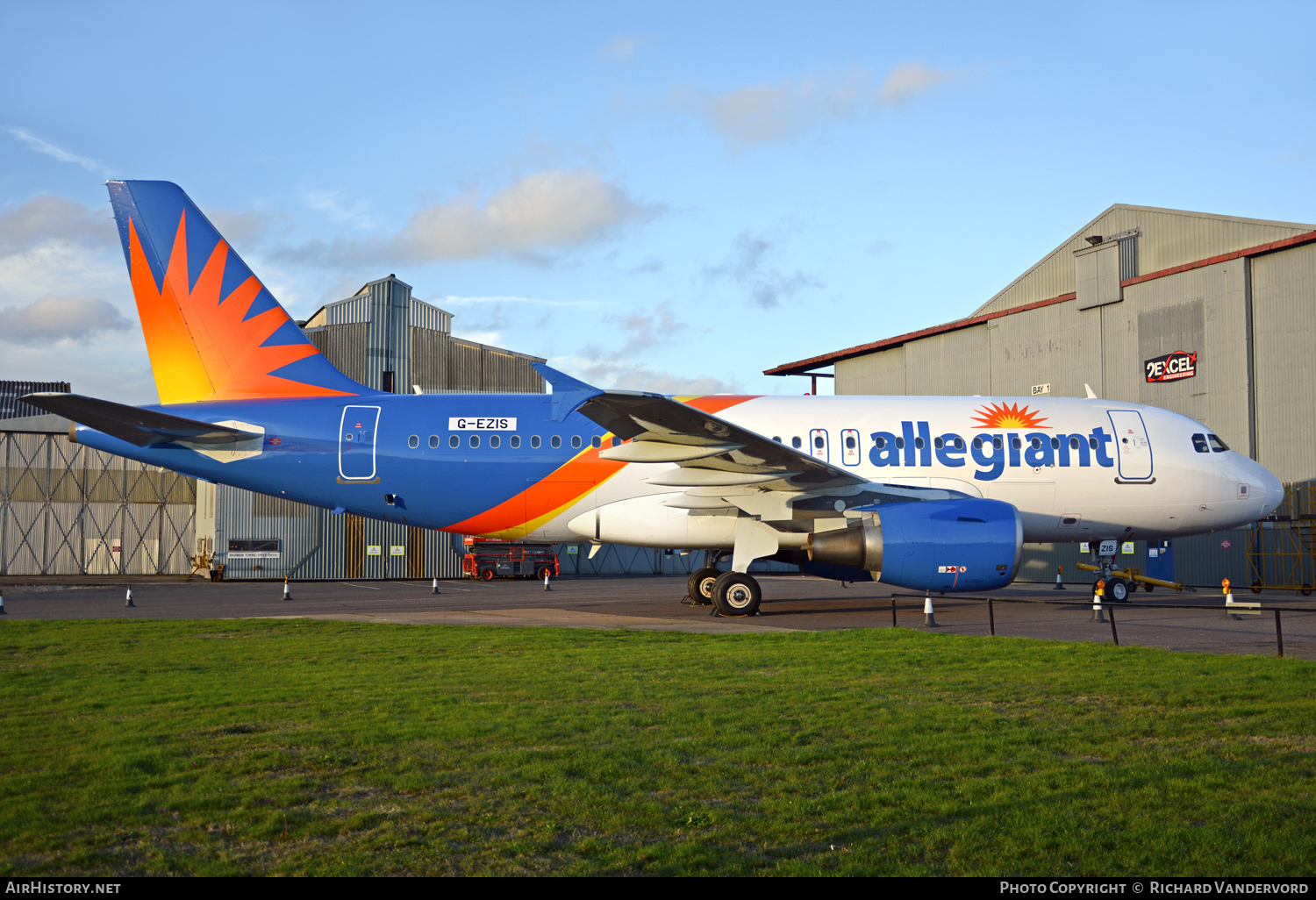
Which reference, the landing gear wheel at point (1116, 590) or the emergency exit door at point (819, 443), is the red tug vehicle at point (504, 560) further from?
the landing gear wheel at point (1116, 590)

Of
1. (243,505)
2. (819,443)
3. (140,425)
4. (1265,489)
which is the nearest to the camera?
(140,425)

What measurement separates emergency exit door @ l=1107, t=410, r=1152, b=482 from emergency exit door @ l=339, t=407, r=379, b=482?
14.1 metres

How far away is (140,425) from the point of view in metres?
15.4

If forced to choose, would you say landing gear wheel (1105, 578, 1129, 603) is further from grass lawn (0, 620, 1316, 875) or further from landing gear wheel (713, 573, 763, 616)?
grass lawn (0, 620, 1316, 875)

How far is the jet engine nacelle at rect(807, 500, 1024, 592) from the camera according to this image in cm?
1488

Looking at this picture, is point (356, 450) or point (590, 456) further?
point (590, 456)

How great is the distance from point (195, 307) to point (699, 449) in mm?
9657

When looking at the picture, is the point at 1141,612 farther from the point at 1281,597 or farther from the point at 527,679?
the point at 527,679

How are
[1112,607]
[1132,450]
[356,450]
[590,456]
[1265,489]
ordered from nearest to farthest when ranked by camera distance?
[1112,607]
[356,450]
[590,456]
[1132,450]
[1265,489]

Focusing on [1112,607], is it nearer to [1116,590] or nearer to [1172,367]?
[1116,590]

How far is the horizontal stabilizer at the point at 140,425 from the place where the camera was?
46.8 ft

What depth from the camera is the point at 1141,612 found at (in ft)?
56.2

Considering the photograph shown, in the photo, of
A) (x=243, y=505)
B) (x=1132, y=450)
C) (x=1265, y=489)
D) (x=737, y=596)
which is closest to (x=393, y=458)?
(x=737, y=596)

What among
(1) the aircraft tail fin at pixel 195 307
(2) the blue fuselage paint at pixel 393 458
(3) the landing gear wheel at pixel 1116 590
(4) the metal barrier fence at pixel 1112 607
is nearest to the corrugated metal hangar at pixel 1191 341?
(4) the metal barrier fence at pixel 1112 607
